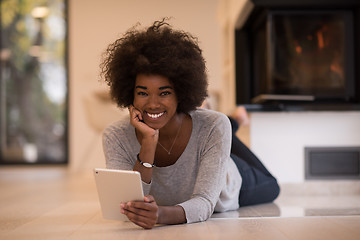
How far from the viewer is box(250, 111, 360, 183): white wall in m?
2.96

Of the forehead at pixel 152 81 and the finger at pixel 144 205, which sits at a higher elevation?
the forehead at pixel 152 81

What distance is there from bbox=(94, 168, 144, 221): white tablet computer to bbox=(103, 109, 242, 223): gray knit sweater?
15 cm

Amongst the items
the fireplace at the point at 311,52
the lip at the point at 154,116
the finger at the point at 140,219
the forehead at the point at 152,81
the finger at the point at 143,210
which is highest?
the fireplace at the point at 311,52

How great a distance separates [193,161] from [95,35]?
162 inches

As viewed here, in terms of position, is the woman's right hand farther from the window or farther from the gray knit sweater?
the window

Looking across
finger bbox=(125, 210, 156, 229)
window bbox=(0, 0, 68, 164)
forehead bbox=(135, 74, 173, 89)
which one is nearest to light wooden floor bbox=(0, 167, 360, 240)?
finger bbox=(125, 210, 156, 229)

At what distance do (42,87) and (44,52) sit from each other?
0.46 meters

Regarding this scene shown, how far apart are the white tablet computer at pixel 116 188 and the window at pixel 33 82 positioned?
449 cm

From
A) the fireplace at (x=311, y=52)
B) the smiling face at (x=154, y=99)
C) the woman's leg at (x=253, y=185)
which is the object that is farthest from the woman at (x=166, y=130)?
the fireplace at (x=311, y=52)

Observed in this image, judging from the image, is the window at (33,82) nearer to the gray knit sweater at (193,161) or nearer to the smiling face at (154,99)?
the gray knit sweater at (193,161)

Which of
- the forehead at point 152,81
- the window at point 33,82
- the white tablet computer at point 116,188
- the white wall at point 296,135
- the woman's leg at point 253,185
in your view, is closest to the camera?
the white tablet computer at point 116,188

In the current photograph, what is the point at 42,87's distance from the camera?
600 cm

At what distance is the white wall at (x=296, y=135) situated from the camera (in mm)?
2965

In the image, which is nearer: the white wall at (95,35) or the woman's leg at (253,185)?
the woman's leg at (253,185)
